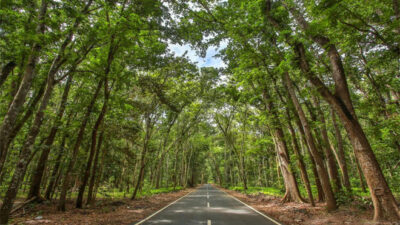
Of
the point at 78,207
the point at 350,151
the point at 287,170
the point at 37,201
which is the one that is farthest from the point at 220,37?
the point at 350,151

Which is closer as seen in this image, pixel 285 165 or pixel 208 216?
pixel 208 216

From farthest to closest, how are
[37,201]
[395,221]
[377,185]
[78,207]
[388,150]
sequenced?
[388,150] → [37,201] → [78,207] → [377,185] → [395,221]

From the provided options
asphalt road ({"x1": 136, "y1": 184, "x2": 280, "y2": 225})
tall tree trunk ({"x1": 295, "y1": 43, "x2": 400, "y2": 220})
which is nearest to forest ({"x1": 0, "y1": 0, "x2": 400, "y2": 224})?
tall tree trunk ({"x1": 295, "y1": 43, "x2": 400, "y2": 220})

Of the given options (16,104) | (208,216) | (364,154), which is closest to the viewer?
(364,154)

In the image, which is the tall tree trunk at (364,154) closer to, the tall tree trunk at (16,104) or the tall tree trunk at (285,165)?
the tall tree trunk at (285,165)

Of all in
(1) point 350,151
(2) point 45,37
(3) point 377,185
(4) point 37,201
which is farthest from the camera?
(1) point 350,151

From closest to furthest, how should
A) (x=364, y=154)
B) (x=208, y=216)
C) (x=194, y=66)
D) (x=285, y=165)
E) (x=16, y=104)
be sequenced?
(x=364, y=154), (x=16, y=104), (x=208, y=216), (x=285, y=165), (x=194, y=66)

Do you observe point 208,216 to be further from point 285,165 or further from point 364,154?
point 285,165

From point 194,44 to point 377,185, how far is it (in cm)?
1037

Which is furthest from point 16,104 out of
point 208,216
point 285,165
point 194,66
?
point 285,165

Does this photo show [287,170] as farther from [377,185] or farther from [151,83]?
[151,83]

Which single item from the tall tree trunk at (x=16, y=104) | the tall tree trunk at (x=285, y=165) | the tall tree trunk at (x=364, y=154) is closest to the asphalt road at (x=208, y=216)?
the tall tree trunk at (x=364, y=154)

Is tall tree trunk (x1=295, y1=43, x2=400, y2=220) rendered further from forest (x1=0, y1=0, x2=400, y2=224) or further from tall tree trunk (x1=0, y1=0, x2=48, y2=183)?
tall tree trunk (x1=0, y1=0, x2=48, y2=183)

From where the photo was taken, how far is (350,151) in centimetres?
3034
